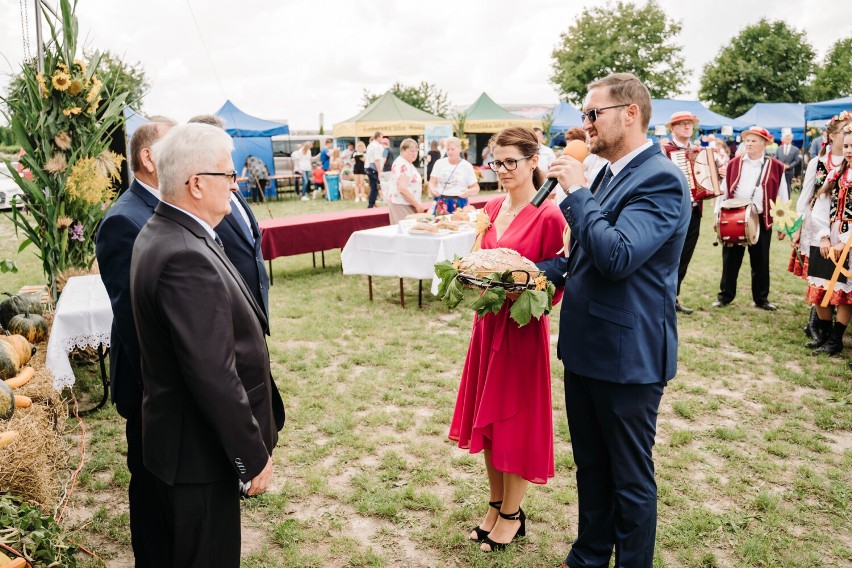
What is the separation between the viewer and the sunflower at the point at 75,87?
5.05 metres

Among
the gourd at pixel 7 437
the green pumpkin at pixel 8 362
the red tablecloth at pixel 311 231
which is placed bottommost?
the gourd at pixel 7 437

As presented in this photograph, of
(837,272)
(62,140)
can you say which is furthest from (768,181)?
(62,140)

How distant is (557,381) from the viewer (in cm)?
541

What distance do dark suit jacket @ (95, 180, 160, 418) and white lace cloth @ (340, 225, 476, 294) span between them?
4.40 metres

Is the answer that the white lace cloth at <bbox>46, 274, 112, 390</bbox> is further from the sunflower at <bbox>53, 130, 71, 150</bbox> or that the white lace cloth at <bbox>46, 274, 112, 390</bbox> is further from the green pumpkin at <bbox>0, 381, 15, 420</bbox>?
the sunflower at <bbox>53, 130, 71, 150</bbox>

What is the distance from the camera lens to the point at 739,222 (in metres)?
7.05

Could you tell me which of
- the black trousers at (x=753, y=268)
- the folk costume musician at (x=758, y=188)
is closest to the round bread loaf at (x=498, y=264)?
the folk costume musician at (x=758, y=188)

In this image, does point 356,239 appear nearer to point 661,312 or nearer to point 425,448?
point 425,448

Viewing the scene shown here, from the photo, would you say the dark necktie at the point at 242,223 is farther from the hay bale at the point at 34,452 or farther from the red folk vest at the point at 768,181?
the red folk vest at the point at 768,181

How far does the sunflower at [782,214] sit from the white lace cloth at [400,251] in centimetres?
342

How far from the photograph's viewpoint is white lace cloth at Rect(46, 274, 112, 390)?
404 cm

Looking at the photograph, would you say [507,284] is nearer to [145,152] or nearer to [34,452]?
[145,152]

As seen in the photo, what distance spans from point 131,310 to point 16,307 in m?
3.14

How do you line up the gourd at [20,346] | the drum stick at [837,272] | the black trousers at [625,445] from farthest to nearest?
the drum stick at [837,272] → the gourd at [20,346] → the black trousers at [625,445]
